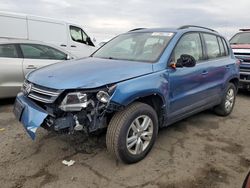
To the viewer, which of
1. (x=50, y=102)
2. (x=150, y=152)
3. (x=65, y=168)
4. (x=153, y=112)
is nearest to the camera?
(x=50, y=102)

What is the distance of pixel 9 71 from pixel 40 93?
2.68m

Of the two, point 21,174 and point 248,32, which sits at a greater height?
point 248,32

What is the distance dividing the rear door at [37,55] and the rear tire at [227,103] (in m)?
3.73

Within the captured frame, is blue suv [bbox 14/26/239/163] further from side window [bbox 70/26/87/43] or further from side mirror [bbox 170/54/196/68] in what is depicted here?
side window [bbox 70/26/87/43]

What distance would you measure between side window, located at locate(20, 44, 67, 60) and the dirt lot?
1918 millimetres

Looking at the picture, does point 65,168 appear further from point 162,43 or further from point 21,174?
point 162,43

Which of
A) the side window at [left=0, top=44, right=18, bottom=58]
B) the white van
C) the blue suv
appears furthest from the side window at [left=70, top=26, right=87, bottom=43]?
the blue suv

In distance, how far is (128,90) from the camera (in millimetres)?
3184

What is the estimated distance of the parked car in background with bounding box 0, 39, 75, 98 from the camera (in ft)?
18.2

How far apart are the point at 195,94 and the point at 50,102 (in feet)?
7.61

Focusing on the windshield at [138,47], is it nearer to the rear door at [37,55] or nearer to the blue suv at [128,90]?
the blue suv at [128,90]

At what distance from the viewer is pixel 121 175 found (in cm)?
319

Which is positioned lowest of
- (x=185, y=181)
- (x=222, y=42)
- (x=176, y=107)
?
(x=185, y=181)

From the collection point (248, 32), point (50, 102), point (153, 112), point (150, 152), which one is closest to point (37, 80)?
point (50, 102)
